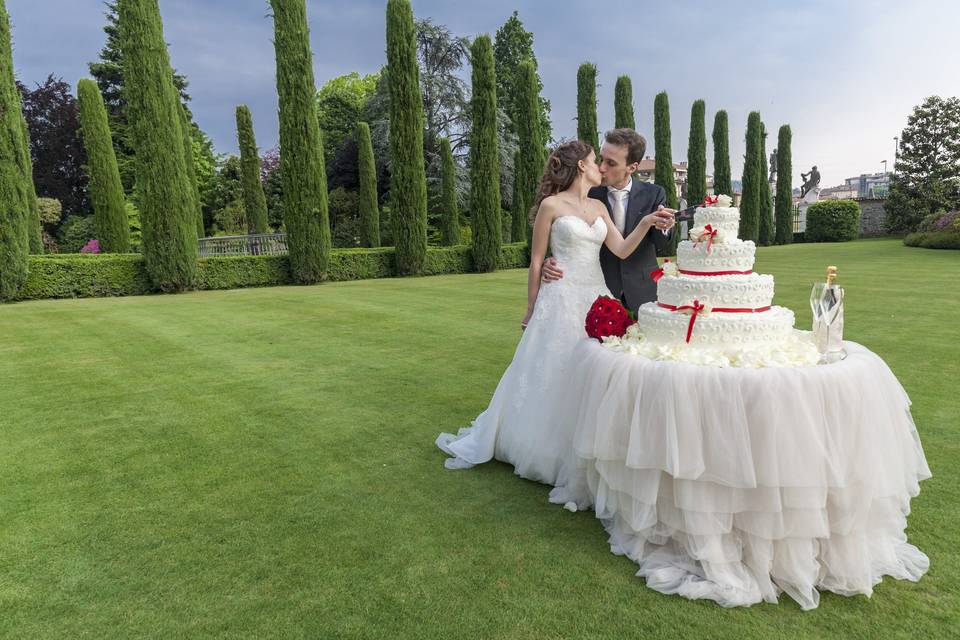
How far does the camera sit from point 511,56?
3922 centimetres

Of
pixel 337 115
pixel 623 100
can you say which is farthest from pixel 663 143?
pixel 337 115

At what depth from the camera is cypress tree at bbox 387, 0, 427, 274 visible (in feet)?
66.0

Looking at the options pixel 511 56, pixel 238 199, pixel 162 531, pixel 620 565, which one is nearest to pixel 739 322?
pixel 620 565

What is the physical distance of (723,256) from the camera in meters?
2.81

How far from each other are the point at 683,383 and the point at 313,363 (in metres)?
5.60

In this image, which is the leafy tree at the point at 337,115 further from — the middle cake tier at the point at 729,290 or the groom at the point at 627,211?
the middle cake tier at the point at 729,290

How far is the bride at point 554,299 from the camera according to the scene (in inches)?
147

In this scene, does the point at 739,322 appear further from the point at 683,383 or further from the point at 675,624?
the point at 675,624

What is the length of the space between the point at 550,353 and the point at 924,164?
46562mm

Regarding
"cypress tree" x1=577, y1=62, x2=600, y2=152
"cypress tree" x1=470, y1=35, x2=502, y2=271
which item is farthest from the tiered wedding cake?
"cypress tree" x1=577, y1=62, x2=600, y2=152

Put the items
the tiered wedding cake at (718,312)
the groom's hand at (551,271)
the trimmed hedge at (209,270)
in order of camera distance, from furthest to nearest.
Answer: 1. the trimmed hedge at (209,270)
2. the groom's hand at (551,271)
3. the tiered wedding cake at (718,312)

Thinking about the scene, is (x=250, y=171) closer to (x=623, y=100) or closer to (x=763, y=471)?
(x=623, y=100)

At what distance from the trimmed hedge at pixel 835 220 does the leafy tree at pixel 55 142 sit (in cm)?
4761

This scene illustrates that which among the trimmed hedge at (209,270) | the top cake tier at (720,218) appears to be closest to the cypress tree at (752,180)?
the trimmed hedge at (209,270)
